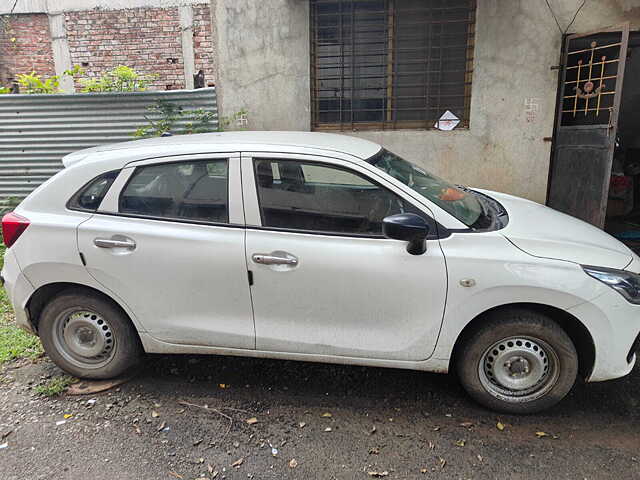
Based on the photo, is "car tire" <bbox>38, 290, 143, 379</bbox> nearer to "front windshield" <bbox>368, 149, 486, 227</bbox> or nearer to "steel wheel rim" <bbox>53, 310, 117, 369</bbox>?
"steel wheel rim" <bbox>53, 310, 117, 369</bbox>

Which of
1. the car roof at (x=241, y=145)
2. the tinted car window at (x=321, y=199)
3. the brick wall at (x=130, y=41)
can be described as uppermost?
the brick wall at (x=130, y=41)

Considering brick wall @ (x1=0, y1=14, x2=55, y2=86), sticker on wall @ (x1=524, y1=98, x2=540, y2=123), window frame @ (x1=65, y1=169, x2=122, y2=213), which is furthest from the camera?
brick wall @ (x1=0, y1=14, x2=55, y2=86)

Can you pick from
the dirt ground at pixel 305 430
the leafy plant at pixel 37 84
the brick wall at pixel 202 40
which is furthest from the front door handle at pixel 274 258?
the brick wall at pixel 202 40

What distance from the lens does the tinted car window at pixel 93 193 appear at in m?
3.11

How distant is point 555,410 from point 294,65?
214 inches

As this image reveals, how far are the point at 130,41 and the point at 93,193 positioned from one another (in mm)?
8889

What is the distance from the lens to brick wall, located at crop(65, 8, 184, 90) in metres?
10.4

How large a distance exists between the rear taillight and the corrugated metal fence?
13.3 feet

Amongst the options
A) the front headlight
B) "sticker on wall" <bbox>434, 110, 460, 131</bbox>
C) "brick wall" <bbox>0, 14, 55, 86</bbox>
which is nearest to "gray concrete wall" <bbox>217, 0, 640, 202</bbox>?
"sticker on wall" <bbox>434, 110, 460, 131</bbox>

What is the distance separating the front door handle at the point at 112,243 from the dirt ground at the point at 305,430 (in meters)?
1.05

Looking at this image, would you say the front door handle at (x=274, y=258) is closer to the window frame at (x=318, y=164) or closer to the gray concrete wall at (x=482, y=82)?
the window frame at (x=318, y=164)

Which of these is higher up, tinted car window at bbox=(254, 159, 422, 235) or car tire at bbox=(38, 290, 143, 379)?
tinted car window at bbox=(254, 159, 422, 235)

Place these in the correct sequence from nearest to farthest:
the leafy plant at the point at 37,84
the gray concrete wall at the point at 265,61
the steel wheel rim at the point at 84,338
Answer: the steel wheel rim at the point at 84,338 < the gray concrete wall at the point at 265,61 < the leafy plant at the point at 37,84

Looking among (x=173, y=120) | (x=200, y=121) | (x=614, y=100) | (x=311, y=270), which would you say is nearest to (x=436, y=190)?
(x=311, y=270)
